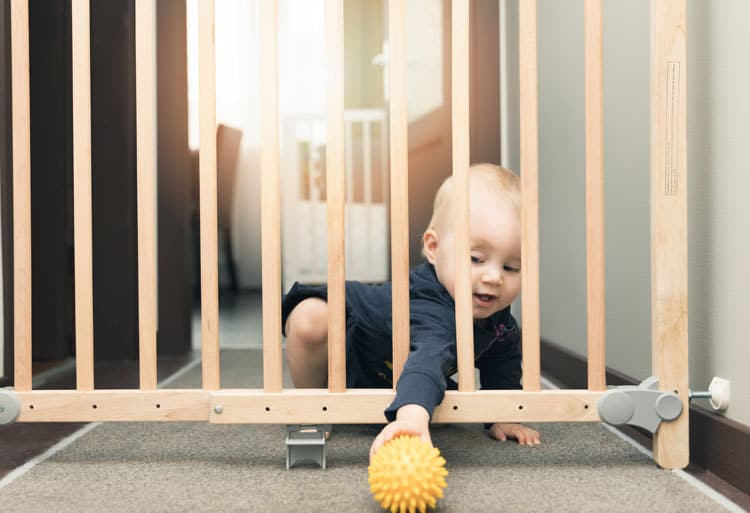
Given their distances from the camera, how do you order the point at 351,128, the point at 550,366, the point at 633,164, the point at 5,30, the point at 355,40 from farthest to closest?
1. the point at 355,40
2. the point at 351,128
3. the point at 550,366
4. the point at 5,30
5. the point at 633,164

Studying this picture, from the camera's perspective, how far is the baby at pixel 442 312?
2.66 feet

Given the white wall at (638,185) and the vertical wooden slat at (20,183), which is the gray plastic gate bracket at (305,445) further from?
the white wall at (638,185)

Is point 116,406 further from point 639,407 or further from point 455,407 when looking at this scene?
point 639,407

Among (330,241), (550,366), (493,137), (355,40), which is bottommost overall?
(550,366)

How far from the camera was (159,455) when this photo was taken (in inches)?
32.4

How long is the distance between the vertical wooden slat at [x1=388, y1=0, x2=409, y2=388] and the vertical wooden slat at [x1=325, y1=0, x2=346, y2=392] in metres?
0.06

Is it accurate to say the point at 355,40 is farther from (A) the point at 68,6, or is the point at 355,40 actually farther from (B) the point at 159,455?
(B) the point at 159,455

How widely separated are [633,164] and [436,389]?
0.52 metres

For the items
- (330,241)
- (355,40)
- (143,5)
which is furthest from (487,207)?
(355,40)

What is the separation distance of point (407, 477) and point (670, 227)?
0.40 m

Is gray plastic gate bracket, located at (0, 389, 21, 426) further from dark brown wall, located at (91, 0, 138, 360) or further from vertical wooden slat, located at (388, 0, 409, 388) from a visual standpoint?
dark brown wall, located at (91, 0, 138, 360)

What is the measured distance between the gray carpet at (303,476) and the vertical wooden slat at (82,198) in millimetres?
116

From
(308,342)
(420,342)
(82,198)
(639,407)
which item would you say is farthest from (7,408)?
(639,407)

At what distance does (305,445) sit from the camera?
761 millimetres
